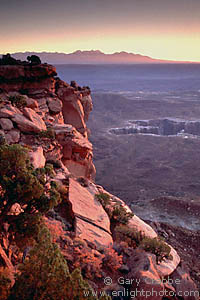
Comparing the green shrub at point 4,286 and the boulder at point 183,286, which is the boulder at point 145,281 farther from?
the green shrub at point 4,286

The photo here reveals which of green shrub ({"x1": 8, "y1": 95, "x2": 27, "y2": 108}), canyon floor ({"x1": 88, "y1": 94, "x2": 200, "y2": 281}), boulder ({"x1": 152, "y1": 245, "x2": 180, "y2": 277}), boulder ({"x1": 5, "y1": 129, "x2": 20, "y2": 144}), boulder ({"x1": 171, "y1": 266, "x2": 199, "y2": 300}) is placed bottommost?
canyon floor ({"x1": 88, "y1": 94, "x2": 200, "y2": 281})

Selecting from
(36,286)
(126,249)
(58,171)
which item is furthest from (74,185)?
(36,286)

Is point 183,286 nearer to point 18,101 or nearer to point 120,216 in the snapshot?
point 120,216

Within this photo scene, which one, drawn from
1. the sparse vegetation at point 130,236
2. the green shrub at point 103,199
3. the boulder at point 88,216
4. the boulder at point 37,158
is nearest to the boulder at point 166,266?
the sparse vegetation at point 130,236

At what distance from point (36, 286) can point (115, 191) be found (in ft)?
116

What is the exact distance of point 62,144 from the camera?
16.4 metres

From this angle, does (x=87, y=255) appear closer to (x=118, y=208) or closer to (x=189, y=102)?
(x=118, y=208)

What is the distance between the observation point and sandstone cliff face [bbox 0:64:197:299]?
8.44 metres

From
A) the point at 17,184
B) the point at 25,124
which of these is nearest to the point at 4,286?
the point at 17,184

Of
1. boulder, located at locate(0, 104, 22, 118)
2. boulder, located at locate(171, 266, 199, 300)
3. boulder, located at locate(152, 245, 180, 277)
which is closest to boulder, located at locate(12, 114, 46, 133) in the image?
boulder, located at locate(0, 104, 22, 118)

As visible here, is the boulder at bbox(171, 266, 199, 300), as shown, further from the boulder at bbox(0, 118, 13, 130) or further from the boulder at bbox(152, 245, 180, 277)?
the boulder at bbox(0, 118, 13, 130)

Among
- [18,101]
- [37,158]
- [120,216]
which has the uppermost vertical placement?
[18,101]

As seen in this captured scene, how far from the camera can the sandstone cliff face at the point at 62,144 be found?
332 inches

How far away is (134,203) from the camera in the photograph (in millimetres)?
31953
